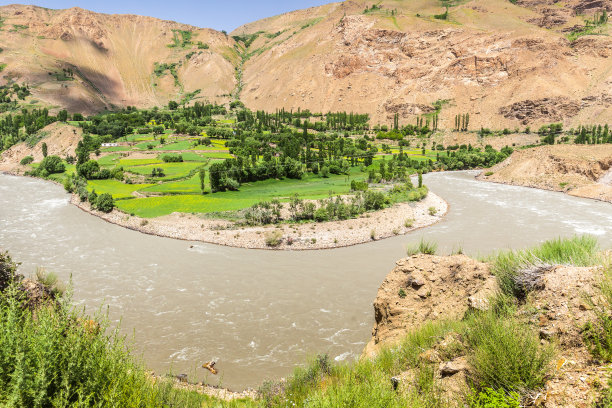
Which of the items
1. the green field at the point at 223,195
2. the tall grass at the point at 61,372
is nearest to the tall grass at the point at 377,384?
the tall grass at the point at 61,372

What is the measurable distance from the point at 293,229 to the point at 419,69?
126m

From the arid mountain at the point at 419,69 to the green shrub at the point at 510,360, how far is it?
125833 mm

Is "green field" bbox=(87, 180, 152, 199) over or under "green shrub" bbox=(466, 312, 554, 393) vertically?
under

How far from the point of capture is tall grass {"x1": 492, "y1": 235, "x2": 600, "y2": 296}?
8336mm

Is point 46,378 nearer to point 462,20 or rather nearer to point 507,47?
point 507,47

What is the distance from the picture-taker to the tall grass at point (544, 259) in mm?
8336

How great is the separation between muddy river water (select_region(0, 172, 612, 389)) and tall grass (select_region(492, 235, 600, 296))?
845cm

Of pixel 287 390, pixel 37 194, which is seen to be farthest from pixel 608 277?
pixel 37 194

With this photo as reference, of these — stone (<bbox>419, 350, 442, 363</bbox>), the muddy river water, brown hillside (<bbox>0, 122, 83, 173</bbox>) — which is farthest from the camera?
brown hillside (<bbox>0, 122, 83, 173</bbox>)

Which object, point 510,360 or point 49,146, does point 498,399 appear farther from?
point 49,146

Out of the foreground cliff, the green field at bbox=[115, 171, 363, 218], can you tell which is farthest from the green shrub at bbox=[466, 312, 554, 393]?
the green field at bbox=[115, 171, 363, 218]

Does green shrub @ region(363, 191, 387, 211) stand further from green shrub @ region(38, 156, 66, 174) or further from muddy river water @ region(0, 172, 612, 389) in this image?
green shrub @ region(38, 156, 66, 174)

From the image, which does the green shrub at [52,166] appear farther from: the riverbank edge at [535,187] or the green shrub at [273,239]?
the riverbank edge at [535,187]

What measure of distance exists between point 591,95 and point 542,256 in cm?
13116
